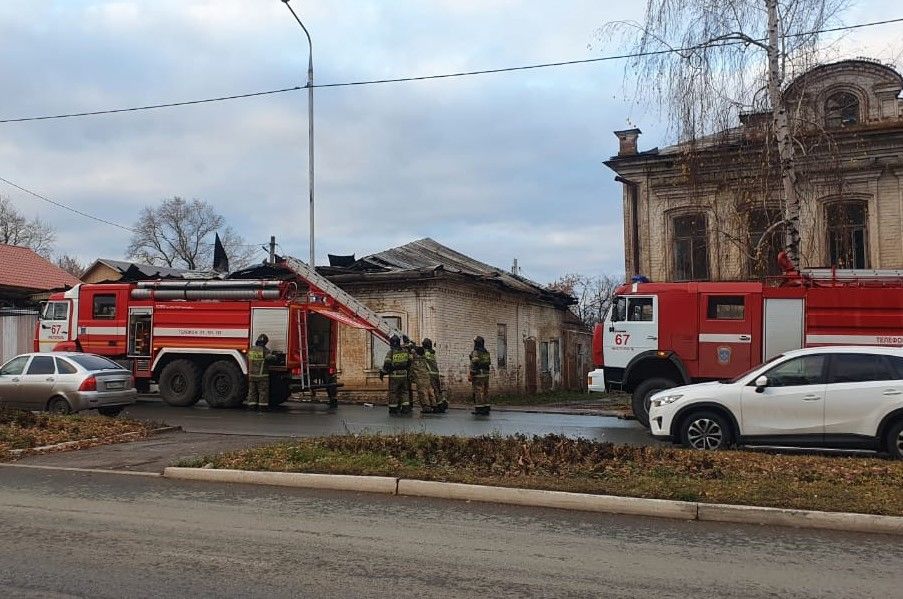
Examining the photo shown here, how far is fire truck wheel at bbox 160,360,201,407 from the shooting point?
762 inches

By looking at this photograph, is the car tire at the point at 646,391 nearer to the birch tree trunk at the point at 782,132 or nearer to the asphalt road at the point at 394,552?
the birch tree trunk at the point at 782,132

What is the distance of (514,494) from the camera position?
800 cm

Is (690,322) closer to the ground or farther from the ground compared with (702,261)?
closer to the ground

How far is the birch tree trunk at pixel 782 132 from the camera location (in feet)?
51.4

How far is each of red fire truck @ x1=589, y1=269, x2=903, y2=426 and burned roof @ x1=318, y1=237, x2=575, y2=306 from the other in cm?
870

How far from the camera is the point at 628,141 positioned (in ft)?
81.9

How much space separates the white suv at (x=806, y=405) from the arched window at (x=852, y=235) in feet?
34.9

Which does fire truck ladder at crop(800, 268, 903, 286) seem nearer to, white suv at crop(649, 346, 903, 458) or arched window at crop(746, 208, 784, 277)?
arched window at crop(746, 208, 784, 277)

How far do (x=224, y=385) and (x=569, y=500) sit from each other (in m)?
13.2

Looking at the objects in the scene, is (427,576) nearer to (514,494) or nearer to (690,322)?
(514,494)

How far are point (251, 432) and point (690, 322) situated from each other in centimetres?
828

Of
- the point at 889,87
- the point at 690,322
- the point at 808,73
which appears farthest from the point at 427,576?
the point at 889,87

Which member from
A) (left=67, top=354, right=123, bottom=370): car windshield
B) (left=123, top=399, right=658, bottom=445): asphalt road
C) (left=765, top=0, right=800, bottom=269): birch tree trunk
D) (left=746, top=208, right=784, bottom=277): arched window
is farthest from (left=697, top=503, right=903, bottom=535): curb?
(left=67, top=354, right=123, bottom=370): car windshield

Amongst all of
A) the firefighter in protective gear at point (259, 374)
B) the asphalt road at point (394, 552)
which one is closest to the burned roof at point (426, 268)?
the firefighter in protective gear at point (259, 374)
